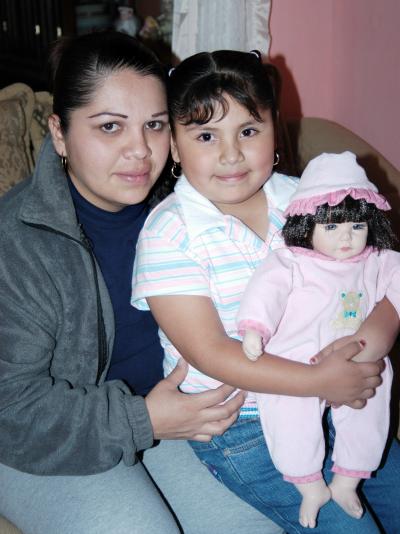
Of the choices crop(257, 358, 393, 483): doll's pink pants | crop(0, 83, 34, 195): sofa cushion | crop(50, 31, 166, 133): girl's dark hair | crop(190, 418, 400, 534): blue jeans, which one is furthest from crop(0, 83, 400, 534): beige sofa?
crop(50, 31, 166, 133): girl's dark hair

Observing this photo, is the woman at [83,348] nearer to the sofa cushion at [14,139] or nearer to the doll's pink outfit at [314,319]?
the doll's pink outfit at [314,319]

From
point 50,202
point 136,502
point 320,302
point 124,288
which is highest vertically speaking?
point 50,202

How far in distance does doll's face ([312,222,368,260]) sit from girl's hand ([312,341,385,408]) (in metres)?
0.17

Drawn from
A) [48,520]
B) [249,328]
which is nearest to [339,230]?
[249,328]

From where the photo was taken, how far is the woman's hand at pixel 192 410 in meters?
1.26

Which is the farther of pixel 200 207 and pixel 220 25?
pixel 220 25

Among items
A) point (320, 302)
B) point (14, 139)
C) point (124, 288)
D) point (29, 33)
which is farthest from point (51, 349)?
point (29, 33)

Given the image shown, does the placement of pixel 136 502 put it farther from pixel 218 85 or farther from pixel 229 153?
pixel 218 85

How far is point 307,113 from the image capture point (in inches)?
122

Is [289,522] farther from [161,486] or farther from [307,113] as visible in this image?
[307,113]

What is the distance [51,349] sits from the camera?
4.33ft

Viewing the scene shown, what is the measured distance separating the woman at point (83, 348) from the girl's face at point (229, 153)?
0.36 ft

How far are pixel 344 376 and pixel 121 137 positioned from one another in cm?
64

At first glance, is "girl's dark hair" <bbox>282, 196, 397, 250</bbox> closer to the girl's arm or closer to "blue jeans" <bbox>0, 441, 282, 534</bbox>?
the girl's arm
